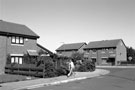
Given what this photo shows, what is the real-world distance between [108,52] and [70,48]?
1587 centimetres

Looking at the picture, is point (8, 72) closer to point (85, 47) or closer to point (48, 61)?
point (48, 61)

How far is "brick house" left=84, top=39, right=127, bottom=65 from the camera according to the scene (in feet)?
180

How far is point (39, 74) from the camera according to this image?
17.3 meters

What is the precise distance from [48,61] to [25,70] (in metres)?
3.24

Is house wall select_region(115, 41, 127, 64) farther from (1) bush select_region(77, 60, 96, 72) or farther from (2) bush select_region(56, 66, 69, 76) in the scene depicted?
(2) bush select_region(56, 66, 69, 76)

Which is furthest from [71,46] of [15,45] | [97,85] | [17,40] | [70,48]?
[97,85]

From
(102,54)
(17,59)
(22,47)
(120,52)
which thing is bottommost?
(17,59)

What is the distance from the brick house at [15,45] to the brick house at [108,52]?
3484cm

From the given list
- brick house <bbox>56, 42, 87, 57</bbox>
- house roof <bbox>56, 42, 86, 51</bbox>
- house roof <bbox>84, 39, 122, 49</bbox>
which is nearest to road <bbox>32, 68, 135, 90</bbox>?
house roof <bbox>84, 39, 122, 49</bbox>

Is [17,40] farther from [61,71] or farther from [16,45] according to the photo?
[61,71]

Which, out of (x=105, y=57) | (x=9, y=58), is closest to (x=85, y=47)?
(x=105, y=57)

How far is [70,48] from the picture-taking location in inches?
2625

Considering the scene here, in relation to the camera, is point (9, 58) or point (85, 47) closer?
point (9, 58)

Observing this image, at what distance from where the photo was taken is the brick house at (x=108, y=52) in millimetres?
55000
